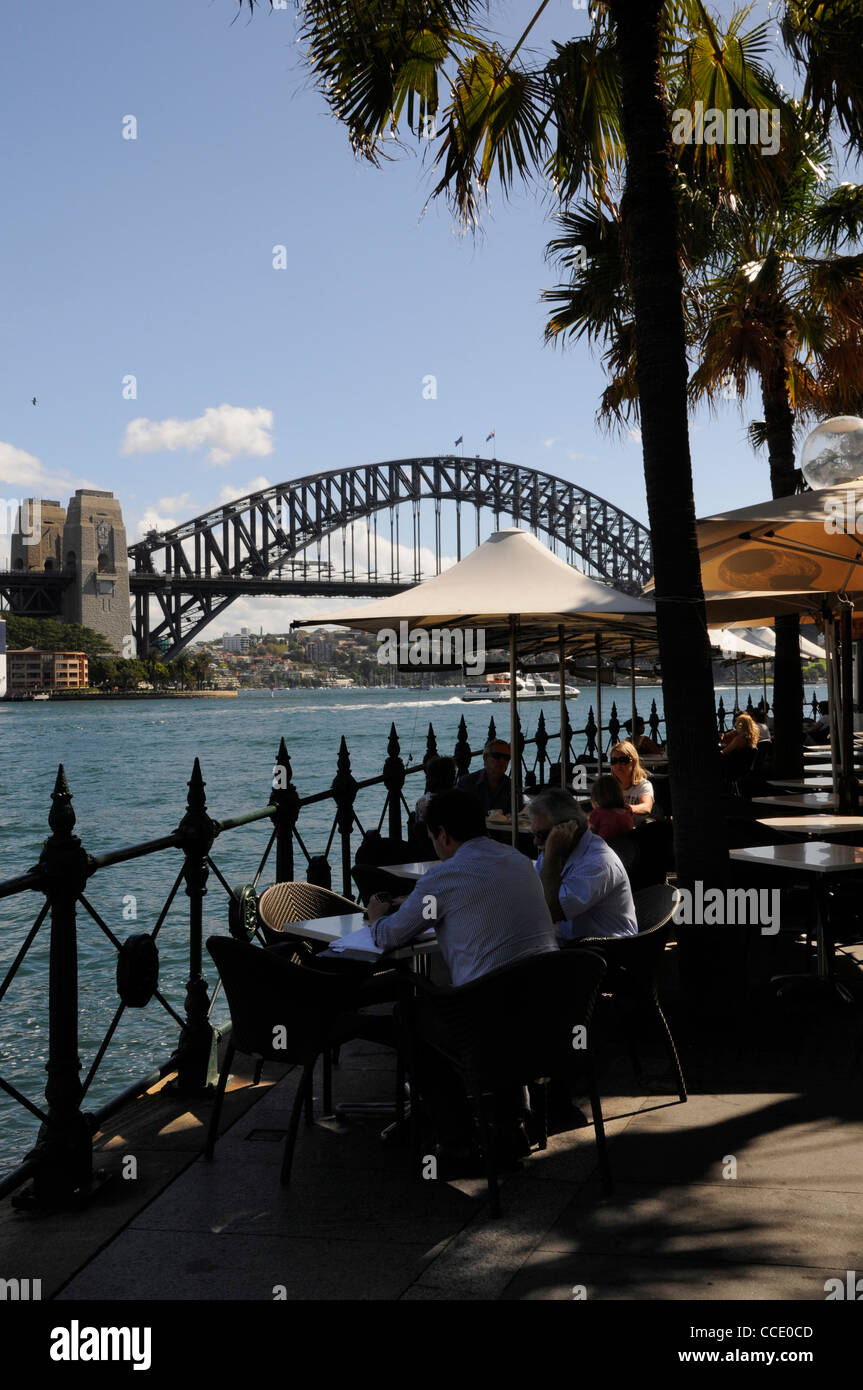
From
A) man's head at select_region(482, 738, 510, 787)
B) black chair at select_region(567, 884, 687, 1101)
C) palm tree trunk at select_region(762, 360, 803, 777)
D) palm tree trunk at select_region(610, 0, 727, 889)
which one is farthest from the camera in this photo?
palm tree trunk at select_region(762, 360, 803, 777)

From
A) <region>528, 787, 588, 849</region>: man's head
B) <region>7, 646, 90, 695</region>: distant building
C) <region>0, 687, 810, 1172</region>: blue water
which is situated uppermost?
<region>7, 646, 90, 695</region>: distant building

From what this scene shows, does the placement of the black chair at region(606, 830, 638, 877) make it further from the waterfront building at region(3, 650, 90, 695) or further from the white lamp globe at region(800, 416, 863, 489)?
the waterfront building at region(3, 650, 90, 695)

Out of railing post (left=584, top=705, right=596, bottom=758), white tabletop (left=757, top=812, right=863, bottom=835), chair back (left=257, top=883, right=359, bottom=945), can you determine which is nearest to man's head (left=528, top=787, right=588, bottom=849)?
chair back (left=257, top=883, right=359, bottom=945)

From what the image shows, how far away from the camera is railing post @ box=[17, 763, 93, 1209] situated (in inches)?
130

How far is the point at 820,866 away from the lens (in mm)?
4848

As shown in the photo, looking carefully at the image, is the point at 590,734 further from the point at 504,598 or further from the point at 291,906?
the point at 291,906

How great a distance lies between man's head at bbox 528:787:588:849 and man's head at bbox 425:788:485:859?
640 mm

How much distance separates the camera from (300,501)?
84875 millimetres

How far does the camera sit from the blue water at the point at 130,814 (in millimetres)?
8609

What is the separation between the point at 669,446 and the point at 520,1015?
103 inches

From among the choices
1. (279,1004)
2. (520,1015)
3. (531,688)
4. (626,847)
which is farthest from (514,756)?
(531,688)

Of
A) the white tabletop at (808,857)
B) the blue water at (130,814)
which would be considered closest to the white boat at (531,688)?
the blue water at (130,814)

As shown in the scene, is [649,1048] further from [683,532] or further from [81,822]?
[81,822]
